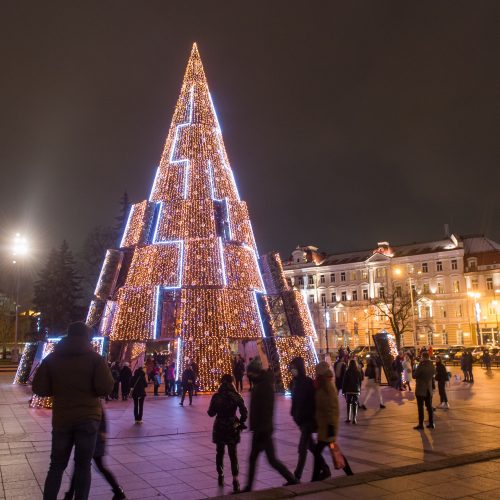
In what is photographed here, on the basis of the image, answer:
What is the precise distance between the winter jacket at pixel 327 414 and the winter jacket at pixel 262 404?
2.09 ft

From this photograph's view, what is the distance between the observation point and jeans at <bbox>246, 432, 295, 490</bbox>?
252 inches

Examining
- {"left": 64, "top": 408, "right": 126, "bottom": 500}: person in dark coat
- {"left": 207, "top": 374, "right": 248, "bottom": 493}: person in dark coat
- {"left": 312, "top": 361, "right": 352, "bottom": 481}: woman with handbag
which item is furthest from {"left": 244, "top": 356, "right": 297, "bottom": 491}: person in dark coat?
{"left": 64, "top": 408, "right": 126, "bottom": 500}: person in dark coat

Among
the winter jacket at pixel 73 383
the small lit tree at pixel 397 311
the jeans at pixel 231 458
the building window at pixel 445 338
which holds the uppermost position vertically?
the small lit tree at pixel 397 311

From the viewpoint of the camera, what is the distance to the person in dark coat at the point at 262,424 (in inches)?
253

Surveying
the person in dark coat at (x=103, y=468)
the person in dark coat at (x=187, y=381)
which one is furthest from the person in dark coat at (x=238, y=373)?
the person in dark coat at (x=103, y=468)

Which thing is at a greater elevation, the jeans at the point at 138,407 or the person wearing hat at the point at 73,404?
the person wearing hat at the point at 73,404

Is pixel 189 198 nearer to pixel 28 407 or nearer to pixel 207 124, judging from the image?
pixel 207 124

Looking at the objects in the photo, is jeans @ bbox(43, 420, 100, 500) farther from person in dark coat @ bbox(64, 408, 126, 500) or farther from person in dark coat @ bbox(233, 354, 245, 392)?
person in dark coat @ bbox(233, 354, 245, 392)

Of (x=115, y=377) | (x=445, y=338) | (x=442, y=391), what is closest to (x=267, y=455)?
(x=442, y=391)

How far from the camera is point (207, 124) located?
72.4 ft

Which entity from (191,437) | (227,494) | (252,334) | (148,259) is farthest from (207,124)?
(227,494)

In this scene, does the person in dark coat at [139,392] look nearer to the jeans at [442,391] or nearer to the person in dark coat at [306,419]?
A: the person in dark coat at [306,419]

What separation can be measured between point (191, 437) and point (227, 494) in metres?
4.38

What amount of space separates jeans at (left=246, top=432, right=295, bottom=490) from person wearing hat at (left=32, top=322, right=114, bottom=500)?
2.21 metres
